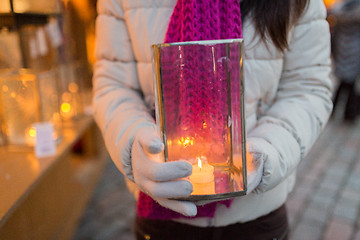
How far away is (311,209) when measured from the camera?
7.17ft

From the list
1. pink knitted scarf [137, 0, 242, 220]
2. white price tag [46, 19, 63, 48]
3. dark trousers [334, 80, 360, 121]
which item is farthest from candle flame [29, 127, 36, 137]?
dark trousers [334, 80, 360, 121]

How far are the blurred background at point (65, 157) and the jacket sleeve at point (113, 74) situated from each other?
39 centimetres

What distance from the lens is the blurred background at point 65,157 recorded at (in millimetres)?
→ 1313

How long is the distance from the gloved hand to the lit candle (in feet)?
0.10

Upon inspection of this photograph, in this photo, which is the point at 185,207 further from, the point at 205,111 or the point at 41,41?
the point at 41,41

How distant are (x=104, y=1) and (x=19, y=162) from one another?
2.51 feet

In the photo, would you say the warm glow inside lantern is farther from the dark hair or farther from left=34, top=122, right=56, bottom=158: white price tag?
left=34, top=122, right=56, bottom=158: white price tag

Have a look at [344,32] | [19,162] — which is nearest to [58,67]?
[19,162]

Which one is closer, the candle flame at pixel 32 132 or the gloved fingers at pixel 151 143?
the gloved fingers at pixel 151 143

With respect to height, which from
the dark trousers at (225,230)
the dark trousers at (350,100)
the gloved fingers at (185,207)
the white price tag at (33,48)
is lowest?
the dark trousers at (350,100)

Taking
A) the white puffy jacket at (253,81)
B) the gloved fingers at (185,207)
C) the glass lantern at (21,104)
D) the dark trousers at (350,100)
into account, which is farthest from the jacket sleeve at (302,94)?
the dark trousers at (350,100)

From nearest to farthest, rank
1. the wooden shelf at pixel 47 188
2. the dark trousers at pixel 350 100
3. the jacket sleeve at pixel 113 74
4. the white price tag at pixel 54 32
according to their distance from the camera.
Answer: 1. the jacket sleeve at pixel 113 74
2. the wooden shelf at pixel 47 188
3. the white price tag at pixel 54 32
4. the dark trousers at pixel 350 100

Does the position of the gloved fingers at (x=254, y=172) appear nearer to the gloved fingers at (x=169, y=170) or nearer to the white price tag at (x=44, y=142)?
the gloved fingers at (x=169, y=170)

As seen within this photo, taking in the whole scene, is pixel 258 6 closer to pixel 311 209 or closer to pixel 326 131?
pixel 311 209
